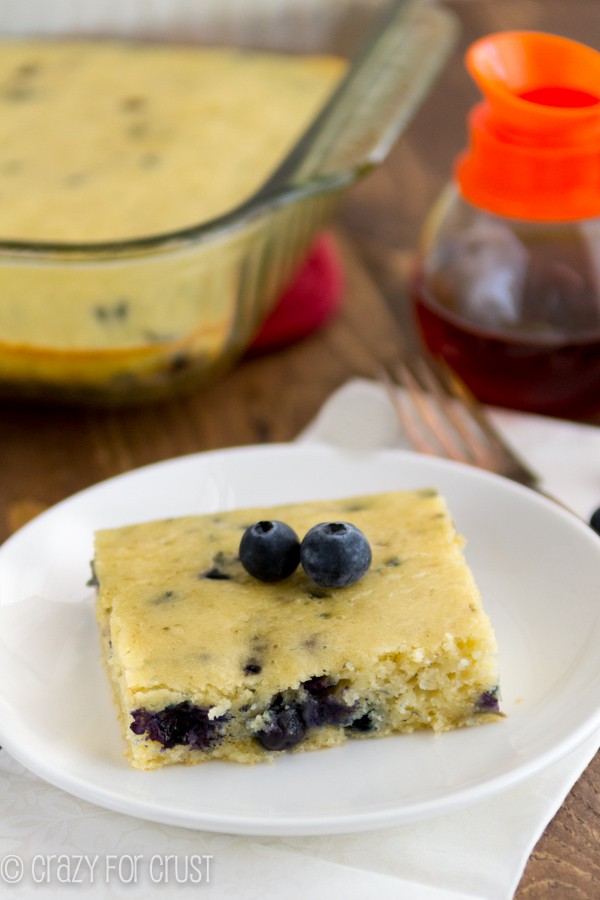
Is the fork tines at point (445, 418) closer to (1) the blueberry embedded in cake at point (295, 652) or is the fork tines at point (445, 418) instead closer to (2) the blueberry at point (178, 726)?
(1) the blueberry embedded in cake at point (295, 652)

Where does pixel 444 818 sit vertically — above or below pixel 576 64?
below

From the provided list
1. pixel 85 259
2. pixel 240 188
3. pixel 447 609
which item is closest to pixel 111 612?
pixel 447 609

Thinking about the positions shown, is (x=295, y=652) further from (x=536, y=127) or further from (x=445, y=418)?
(x=536, y=127)

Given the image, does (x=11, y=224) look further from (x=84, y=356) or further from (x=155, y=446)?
(x=155, y=446)

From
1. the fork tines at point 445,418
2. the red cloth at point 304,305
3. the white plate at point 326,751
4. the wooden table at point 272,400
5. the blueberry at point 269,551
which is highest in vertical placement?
the blueberry at point 269,551

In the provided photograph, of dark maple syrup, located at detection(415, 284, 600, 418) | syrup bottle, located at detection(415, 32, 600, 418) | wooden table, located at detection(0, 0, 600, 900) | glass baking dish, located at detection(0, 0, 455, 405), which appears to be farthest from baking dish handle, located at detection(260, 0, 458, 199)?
wooden table, located at detection(0, 0, 600, 900)

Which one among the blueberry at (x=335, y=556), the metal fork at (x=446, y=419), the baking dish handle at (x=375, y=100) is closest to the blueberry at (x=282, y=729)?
the blueberry at (x=335, y=556)

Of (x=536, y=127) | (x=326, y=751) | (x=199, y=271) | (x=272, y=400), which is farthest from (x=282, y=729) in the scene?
(x=536, y=127)
